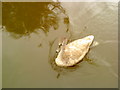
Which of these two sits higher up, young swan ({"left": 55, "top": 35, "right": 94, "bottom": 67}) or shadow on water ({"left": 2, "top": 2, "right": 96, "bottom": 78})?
shadow on water ({"left": 2, "top": 2, "right": 96, "bottom": 78})

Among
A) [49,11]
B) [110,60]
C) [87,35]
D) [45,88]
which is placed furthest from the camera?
[49,11]

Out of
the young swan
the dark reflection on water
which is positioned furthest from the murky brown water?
the young swan

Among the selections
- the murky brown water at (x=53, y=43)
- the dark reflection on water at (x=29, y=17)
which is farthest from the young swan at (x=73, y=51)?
the dark reflection on water at (x=29, y=17)

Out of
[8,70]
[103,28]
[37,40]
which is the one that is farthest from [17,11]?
[103,28]

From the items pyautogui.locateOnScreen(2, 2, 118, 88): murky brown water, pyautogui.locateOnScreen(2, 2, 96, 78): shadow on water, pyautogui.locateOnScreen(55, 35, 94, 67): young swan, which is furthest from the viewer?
pyautogui.locateOnScreen(2, 2, 96, 78): shadow on water

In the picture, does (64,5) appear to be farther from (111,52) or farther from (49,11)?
(111,52)

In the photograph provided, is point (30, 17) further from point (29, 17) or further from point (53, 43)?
point (53, 43)

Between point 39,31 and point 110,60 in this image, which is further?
point 39,31

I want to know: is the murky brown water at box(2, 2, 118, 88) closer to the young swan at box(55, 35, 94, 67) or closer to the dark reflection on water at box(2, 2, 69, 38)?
the dark reflection on water at box(2, 2, 69, 38)
